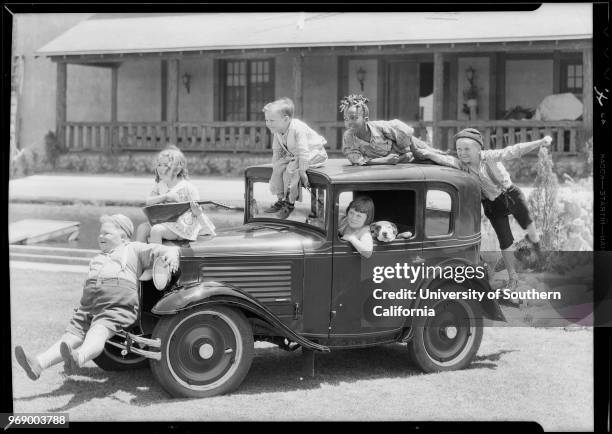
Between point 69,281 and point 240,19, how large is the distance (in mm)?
13285

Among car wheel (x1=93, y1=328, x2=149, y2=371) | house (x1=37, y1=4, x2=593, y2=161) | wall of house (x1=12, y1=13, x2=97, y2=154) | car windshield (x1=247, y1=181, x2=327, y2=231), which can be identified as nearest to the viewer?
car windshield (x1=247, y1=181, x2=327, y2=231)

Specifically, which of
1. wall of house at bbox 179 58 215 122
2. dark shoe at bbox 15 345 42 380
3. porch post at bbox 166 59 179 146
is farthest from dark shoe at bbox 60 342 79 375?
wall of house at bbox 179 58 215 122

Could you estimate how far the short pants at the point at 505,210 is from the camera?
21.4 ft

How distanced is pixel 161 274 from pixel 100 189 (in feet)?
36.4

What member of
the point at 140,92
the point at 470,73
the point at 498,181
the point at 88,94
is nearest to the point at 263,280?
the point at 498,181

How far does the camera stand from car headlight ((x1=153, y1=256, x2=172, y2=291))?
5.03 metres

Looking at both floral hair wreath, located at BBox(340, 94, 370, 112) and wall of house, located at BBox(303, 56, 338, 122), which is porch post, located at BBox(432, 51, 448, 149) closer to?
wall of house, located at BBox(303, 56, 338, 122)

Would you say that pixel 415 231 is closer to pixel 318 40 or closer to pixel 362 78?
pixel 318 40

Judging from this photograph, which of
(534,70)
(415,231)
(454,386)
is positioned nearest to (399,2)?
(415,231)

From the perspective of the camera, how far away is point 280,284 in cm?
531

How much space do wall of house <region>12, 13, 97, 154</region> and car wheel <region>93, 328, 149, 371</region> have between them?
1510cm

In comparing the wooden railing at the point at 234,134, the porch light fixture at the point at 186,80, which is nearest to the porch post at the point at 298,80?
the wooden railing at the point at 234,134

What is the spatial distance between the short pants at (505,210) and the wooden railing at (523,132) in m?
9.50

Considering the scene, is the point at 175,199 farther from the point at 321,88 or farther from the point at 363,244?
the point at 321,88
